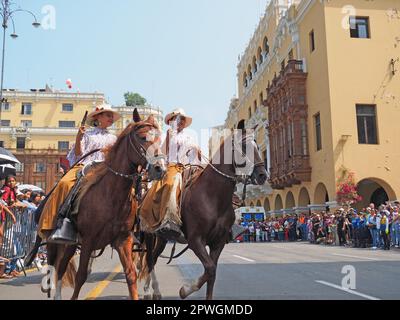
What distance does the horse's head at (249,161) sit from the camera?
6742 mm

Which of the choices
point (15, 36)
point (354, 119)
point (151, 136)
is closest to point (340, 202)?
point (354, 119)

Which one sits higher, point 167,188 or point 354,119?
point 354,119

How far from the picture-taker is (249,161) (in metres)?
6.77

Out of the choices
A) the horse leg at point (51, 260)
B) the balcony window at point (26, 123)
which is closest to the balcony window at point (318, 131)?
the horse leg at point (51, 260)

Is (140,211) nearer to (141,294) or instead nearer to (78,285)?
(141,294)

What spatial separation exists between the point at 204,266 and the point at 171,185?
5.26 feet

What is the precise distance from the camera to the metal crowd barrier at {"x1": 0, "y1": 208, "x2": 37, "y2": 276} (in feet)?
37.8

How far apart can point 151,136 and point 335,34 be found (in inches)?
1125

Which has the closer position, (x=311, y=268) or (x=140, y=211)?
(x=140, y=211)

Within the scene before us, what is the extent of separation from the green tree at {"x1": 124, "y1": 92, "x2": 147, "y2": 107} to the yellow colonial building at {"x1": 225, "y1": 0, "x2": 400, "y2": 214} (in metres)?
53.8

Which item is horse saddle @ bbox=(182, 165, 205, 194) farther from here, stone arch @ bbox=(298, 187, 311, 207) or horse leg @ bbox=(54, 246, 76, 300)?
stone arch @ bbox=(298, 187, 311, 207)

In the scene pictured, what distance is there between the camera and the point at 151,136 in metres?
6.07

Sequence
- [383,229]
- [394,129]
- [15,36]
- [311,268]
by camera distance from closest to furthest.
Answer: [311,268] < [15,36] < [383,229] < [394,129]

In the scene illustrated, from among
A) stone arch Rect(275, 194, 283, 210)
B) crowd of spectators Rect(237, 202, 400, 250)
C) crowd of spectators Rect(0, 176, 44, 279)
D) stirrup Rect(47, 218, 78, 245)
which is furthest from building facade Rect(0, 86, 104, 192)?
stirrup Rect(47, 218, 78, 245)
